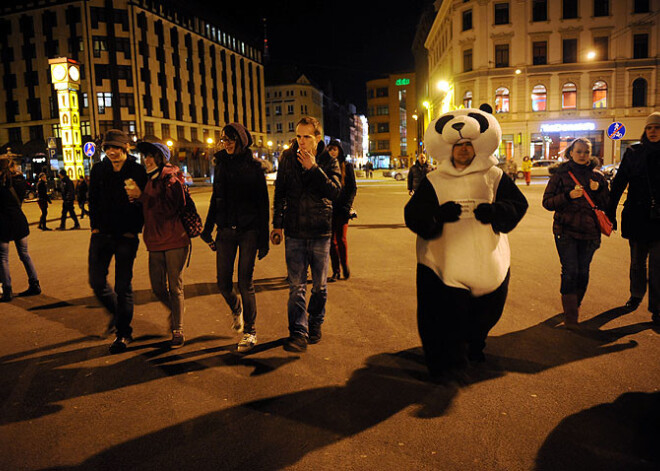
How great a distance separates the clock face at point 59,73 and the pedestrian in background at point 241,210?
22.7 metres

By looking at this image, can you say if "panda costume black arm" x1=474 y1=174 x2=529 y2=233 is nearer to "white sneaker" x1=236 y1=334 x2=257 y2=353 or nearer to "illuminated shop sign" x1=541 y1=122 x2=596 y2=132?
"white sneaker" x1=236 y1=334 x2=257 y2=353

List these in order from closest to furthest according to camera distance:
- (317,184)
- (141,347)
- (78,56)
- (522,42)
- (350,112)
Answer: (317,184) < (141,347) < (522,42) < (78,56) < (350,112)

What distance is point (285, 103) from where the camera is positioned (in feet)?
357

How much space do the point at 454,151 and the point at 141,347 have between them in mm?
3244

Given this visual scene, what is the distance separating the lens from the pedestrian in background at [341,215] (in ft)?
23.2

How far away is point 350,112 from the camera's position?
173m

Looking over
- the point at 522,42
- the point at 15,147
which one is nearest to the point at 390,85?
the point at 522,42

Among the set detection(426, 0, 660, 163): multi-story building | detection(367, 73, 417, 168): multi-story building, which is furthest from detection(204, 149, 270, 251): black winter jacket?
detection(367, 73, 417, 168): multi-story building

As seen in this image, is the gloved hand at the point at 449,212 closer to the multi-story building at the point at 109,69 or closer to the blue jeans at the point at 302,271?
the blue jeans at the point at 302,271

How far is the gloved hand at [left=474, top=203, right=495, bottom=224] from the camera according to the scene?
3.68 m

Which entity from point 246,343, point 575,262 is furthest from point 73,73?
point 575,262

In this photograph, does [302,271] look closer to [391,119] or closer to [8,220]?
[8,220]

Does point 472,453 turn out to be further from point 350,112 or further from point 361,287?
point 350,112

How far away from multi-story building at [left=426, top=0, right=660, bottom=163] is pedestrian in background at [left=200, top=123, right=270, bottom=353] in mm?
41714
